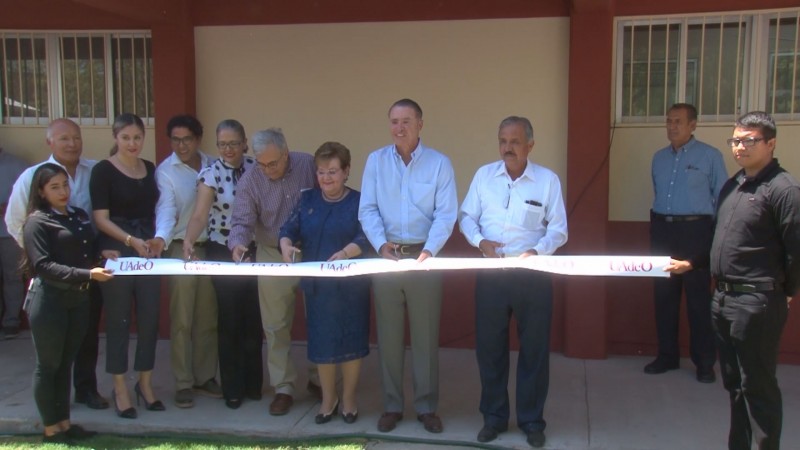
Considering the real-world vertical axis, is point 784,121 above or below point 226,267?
above

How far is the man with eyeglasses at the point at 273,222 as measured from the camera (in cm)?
459

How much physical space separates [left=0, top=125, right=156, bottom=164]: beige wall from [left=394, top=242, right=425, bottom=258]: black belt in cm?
362

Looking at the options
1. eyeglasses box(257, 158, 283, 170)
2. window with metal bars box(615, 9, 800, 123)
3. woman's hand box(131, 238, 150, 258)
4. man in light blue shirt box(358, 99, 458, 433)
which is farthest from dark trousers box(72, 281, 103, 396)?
window with metal bars box(615, 9, 800, 123)

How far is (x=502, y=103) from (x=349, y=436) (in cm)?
302

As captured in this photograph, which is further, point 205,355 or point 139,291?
point 205,355

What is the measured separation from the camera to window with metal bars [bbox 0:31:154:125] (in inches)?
264

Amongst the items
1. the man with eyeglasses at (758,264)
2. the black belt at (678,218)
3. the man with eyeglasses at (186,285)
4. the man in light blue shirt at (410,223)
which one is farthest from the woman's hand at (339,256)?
the black belt at (678,218)

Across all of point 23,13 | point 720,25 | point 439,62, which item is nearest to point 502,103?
point 439,62

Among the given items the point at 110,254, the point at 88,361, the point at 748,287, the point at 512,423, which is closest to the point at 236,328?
the point at 110,254

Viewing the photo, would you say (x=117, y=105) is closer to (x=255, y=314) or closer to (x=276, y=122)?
(x=276, y=122)

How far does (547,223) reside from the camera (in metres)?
4.34

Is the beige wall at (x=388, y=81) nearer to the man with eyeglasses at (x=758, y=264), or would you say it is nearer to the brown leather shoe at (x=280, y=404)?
the brown leather shoe at (x=280, y=404)

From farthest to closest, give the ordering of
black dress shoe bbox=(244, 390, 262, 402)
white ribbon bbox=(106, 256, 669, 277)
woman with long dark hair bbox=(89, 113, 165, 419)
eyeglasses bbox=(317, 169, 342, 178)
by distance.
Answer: black dress shoe bbox=(244, 390, 262, 402), woman with long dark hair bbox=(89, 113, 165, 419), eyeglasses bbox=(317, 169, 342, 178), white ribbon bbox=(106, 256, 669, 277)

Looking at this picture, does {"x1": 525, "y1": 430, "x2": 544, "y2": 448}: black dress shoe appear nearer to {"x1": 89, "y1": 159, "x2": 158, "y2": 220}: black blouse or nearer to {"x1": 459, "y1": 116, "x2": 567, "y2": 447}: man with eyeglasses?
{"x1": 459, "y1": 116, "x2": 567, "y2": 447}: man with eyeglasses
